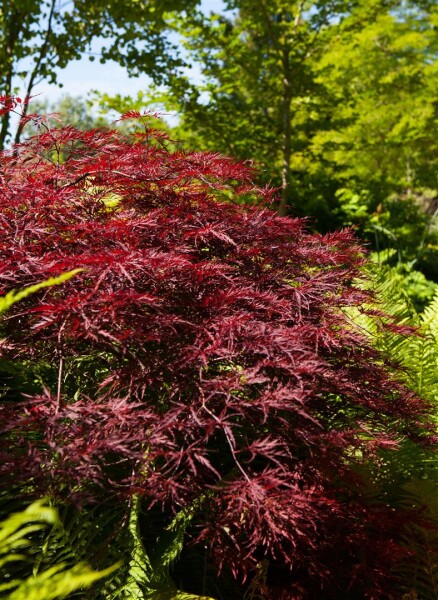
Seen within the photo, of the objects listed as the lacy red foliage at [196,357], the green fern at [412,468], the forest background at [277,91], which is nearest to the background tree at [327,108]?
the forest background at [277,91]

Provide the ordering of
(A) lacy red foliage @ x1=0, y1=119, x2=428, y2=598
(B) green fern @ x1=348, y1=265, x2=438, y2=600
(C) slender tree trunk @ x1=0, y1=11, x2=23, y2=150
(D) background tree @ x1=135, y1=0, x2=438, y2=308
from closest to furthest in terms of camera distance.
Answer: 1. (A) lacy red foliage @ x1=0, y1=119, x2=428, y2=598
2. (B) green fern @ x1=348, y1=265, x2=438, y2=600
3. (C) slender tree trunk @ x1=0, y1=11, x2=23, y2=150
4. (D) background tree @ x1=135, y1=0, x2=438, y2=308

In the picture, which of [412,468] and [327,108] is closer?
[412,468]

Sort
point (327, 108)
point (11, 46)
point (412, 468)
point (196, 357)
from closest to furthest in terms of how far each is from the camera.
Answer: point (196, 357) < point (412, 468) < point (11, 46) < point (327, 108)

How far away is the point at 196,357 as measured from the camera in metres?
1.89

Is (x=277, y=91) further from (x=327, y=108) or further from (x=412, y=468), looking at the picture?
(x=412, y=468)

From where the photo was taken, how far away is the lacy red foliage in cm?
182

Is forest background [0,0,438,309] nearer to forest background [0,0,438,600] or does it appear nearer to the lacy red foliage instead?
forest background [0,0,438,600]

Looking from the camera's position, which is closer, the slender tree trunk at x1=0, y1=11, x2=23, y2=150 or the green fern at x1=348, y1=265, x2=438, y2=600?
the green fern at x1=348, y1=265, x2=438, y2=600

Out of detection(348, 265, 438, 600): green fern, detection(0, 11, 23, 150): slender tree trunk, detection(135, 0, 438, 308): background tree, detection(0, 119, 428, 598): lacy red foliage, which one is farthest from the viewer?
detection(135, 0, 438, 308): background tree

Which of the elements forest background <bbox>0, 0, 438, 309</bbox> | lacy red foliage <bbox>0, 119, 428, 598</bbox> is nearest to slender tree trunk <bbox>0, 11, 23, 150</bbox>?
forest background <bbox>0, 0, 438, 309</bbox>

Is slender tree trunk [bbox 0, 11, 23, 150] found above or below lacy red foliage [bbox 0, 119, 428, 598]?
above

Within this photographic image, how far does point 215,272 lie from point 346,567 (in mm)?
1239

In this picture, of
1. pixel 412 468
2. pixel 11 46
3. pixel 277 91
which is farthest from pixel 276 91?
pixel 412 468

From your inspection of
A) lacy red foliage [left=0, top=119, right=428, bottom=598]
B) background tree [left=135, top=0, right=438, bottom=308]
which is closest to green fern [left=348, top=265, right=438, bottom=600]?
lacy red foliage [left=0, top=119, right=428, bottom=598]
